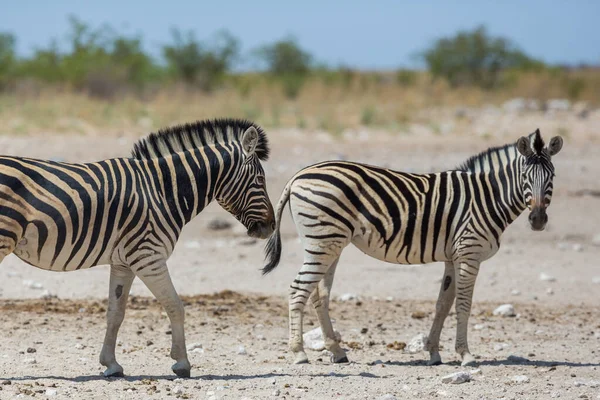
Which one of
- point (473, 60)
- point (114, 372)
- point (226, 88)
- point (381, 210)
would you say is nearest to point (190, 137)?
point (381, 210)

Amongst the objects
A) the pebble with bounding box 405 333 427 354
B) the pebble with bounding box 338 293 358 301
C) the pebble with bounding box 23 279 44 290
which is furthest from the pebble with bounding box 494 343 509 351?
the pebble with bounding box 23 279 44 290

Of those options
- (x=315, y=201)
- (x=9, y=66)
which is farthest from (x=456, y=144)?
(x=9, y=66)

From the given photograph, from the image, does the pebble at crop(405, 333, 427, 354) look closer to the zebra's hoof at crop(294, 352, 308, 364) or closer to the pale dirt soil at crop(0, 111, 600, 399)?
the pale dirt soil at crop(0, 111, 600, 399)

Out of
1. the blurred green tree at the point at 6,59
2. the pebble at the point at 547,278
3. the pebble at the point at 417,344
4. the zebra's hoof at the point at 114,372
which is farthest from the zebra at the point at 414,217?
the blurred green tree at the point at 6,59

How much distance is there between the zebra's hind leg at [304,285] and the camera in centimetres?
737

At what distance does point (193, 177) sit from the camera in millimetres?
6965

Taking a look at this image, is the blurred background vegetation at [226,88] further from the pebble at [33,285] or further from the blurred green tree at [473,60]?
the pebble at [33,285]

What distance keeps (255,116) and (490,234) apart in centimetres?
1585

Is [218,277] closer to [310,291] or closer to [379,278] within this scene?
[379,278]

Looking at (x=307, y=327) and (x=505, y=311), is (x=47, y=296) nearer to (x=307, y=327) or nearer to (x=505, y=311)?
(x=307, y=327)

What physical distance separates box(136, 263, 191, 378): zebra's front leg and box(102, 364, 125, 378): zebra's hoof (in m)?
0.41

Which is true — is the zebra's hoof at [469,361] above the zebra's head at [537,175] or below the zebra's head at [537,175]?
below

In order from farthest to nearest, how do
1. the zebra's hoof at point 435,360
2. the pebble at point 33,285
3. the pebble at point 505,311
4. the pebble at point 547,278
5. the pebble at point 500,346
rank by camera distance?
the pebble at point 547,278
the pebble at point 33,285
the pebble at point 505,311
the pebble at point 500,346
the zebra's hoof at point 435,360

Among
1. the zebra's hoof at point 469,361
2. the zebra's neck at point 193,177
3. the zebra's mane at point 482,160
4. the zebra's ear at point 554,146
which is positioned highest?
the zebra's ear at point 554,146
